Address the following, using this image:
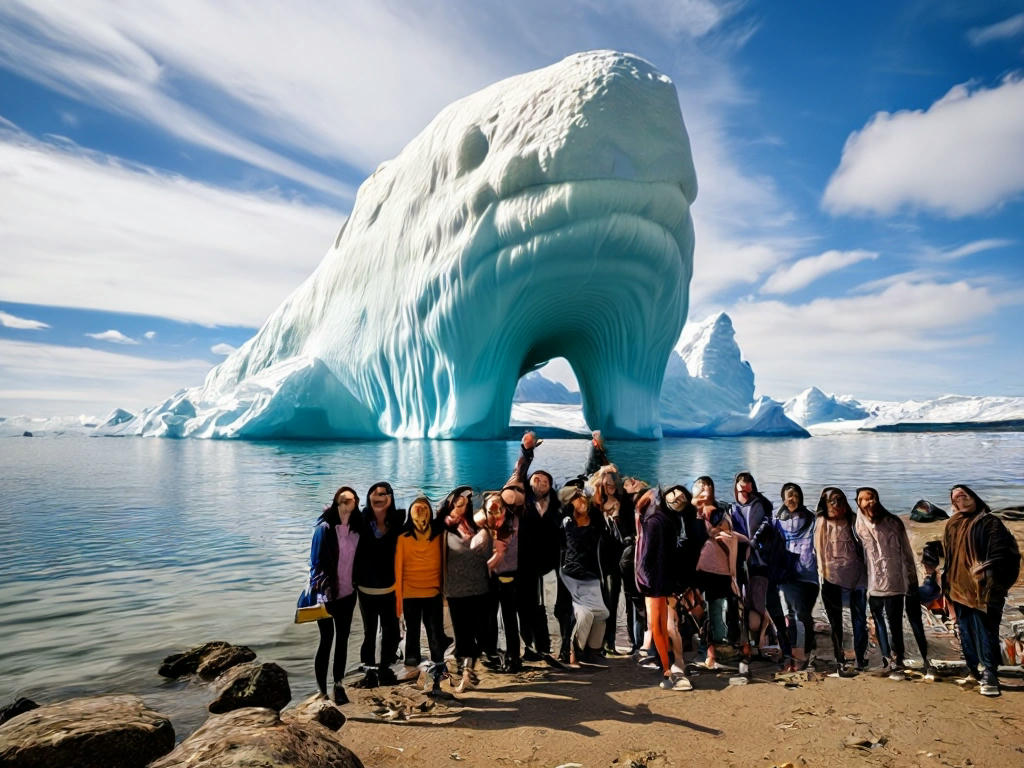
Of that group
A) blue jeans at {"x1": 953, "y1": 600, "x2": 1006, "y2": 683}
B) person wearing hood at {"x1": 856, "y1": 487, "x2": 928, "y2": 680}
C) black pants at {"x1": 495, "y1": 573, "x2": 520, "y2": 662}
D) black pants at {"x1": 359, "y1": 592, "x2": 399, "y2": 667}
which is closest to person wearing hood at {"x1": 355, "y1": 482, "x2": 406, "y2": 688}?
black pants at {"x1": 359, "y1": 592, "x2": 399, "y2": 667}

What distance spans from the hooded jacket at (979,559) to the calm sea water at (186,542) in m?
3.99

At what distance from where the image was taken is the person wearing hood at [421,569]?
3926mm

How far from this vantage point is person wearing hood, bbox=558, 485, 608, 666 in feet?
13.9

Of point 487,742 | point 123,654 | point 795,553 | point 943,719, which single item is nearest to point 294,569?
point 123,654

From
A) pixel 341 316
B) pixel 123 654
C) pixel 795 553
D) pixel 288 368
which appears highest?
pixel 341 316

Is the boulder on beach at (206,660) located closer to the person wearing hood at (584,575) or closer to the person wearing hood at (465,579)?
the person wearing hood at (465,579)

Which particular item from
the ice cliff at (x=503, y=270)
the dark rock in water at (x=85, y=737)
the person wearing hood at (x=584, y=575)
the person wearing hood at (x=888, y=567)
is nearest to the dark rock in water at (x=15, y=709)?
the dark rock in water at (x=85, y=737)

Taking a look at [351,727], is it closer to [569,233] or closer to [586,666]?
[586,666]

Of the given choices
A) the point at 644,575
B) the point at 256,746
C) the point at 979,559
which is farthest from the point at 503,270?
the point at 256,746

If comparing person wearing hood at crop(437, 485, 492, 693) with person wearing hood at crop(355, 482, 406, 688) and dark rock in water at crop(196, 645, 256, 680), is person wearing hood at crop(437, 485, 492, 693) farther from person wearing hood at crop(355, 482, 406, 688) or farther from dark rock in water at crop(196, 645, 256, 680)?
dark rock in water at crop(196, 645, 256, 680)

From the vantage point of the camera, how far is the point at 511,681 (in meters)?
4.05

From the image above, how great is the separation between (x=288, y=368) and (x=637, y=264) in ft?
63.0

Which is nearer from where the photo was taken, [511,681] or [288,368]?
[511,681]

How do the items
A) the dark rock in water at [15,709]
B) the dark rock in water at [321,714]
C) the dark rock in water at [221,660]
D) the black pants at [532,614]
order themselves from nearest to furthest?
the dark rock in water at [321,714]
the dark rock in water at [15,709]
the black pants at [532,614]
the dark rock in water at [221,660]
